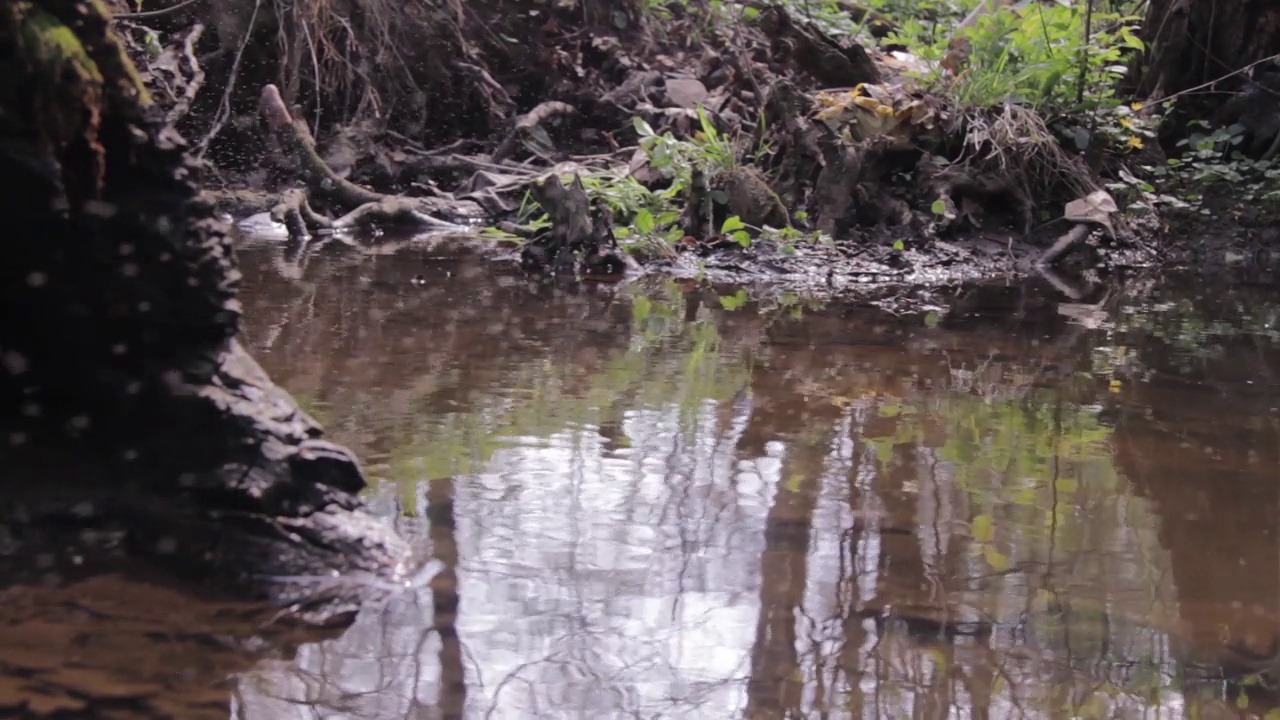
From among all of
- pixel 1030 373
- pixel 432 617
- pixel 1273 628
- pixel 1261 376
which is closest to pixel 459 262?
pixel 1030 373

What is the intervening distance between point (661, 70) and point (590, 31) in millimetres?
826

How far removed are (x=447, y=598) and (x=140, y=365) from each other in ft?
2.32

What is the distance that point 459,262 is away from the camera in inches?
238

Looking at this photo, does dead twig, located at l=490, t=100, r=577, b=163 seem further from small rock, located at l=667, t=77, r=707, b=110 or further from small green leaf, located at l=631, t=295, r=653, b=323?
small green leaf, located at l=631, t=295, r=653, b=323

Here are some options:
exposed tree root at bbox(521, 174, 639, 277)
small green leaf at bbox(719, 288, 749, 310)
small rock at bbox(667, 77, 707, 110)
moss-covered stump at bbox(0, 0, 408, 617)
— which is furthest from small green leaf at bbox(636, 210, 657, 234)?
moss-covered stump at bbox(0, 0, 408, 617)

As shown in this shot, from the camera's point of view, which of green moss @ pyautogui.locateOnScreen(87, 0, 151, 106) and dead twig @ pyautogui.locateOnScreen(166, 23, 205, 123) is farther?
dead twig @ pyautogui.locateOnScreen(166, 23, 205, 123)

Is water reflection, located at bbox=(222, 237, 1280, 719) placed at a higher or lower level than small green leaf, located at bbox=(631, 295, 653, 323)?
lower

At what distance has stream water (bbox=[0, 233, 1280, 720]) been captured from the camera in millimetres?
1720

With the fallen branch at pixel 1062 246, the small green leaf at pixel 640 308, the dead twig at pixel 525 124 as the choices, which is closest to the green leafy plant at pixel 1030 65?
the fallen branch at pixel 1062 246

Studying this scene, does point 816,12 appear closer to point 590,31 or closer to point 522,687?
point 590,31

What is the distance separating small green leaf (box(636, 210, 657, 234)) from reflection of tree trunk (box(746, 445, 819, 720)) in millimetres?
3887

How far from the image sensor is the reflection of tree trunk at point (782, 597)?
66.7 inches

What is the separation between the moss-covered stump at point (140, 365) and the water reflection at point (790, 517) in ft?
0.96

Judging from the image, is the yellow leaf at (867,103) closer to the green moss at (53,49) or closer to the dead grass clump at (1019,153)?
the dead grass clump at (1019,153)
